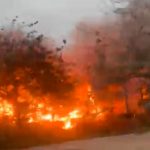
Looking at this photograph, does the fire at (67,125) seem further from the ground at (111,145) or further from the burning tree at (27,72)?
the ground at (111,145)

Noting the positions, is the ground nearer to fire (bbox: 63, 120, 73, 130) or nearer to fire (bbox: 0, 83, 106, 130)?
fire (bbox: 63, 120, 73, 130)

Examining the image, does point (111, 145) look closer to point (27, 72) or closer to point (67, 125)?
point (67, 125)

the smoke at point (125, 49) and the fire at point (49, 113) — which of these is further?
the smoke at point (125, 49)

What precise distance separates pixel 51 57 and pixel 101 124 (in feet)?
13.4

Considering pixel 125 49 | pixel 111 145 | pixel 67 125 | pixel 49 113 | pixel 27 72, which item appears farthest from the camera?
pixel 125 49

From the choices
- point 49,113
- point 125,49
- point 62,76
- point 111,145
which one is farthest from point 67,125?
point 125,49

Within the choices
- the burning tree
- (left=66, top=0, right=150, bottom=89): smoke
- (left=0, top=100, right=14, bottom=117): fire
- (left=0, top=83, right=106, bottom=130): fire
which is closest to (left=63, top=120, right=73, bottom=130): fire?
(left=0, top=83, right=106, bottom=130): fire

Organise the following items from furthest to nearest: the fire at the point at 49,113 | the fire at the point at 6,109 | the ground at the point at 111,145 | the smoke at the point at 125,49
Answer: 1. the smoke at the point at 125,49
2. the fire at the point at 49,113
3. the fire at the point at 6,109
4. the ground at the point at 111,145

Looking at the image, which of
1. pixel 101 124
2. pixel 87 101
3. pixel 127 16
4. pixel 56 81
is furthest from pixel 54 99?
pixel 127 16

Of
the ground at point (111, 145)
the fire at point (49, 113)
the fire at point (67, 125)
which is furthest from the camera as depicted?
the fire at point (67, 125)

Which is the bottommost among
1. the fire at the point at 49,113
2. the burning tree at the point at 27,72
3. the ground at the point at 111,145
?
the ground at the point at 111,145

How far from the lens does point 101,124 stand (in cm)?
2327

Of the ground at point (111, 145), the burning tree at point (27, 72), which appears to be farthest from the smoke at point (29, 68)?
the ground at point (111, 145)

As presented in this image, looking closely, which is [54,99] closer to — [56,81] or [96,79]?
[56,81]
